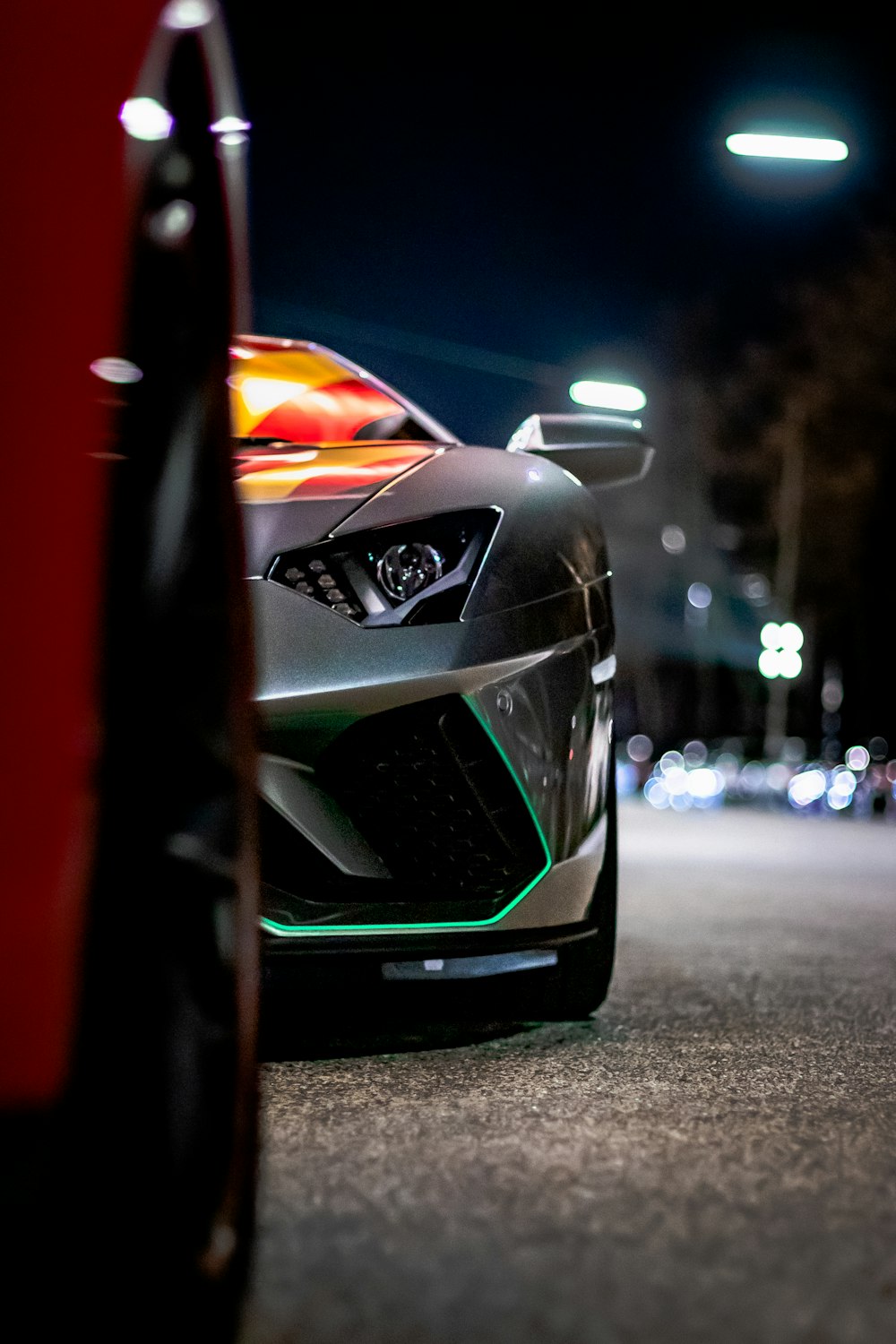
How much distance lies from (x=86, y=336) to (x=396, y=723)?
4.03ft

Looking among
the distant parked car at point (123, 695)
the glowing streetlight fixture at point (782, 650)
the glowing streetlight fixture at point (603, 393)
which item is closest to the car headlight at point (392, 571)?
the distant parked car at point (123, 695)

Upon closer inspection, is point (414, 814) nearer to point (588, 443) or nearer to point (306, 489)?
point (306, 489)

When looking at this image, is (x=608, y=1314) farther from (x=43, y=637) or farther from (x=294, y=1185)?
(x=43, y=637)

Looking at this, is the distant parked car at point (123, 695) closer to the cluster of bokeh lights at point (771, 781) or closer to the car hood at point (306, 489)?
the car hood at point (306, 489)

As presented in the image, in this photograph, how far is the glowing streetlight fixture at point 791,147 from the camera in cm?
691

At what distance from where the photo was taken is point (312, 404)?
3580 mm

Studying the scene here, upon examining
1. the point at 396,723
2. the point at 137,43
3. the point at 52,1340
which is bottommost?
the point at 52,1340

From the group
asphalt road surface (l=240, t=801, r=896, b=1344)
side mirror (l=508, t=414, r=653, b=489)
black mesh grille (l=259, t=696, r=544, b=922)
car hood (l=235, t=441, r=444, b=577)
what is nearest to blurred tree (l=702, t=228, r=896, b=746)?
side mirror (l=508, t=414, r=653, b=489)

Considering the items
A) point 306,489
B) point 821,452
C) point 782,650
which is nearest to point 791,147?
point 306,489

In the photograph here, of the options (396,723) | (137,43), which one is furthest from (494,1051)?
(137,43)

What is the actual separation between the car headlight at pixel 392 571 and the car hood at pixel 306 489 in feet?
0.12

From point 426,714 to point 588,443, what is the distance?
1279mm

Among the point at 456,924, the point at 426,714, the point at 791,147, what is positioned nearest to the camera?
the point at 426,714

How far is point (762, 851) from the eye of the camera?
11.8 m
